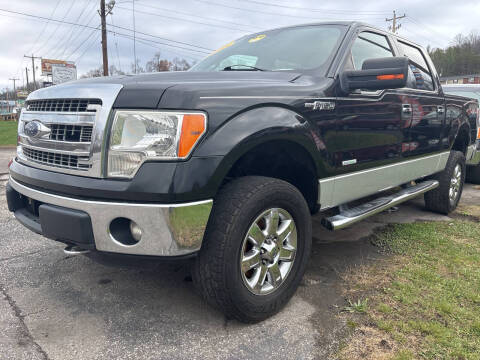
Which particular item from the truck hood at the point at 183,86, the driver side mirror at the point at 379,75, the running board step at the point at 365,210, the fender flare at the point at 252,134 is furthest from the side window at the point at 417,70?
the truck hood at the point at 183,86

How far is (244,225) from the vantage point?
6.61 feet

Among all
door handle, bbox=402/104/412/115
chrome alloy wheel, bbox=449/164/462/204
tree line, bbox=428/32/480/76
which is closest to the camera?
door handle, bbox=402/104/412/115

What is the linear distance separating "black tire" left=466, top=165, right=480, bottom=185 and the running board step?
11.6ft

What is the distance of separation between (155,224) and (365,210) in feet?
6.14

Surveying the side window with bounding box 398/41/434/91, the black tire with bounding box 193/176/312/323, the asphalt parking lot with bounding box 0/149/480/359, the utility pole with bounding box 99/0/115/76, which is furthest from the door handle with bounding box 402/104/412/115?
the utility pole with bounding box 99/0/115/76

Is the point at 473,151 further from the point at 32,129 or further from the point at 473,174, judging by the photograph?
the point at 32,129

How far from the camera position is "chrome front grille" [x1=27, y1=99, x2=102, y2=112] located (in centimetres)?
198

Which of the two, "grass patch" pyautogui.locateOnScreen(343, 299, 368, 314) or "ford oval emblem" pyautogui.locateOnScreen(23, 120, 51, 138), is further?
"grass patch" pyautogui.locateOnScreen(343, 299, 368, 314)

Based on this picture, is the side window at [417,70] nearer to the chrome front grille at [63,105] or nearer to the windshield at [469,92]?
the chrome front grille at [63,105]

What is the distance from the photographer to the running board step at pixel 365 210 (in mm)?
2728

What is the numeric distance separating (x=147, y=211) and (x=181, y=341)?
2.59 ft

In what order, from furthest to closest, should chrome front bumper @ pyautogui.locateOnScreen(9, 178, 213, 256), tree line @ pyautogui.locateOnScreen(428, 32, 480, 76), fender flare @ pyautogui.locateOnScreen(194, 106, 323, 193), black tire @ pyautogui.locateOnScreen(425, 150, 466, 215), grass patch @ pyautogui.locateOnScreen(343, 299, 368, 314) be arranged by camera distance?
1. tree line @ pyautogui.locateOnScreen(428, 32, 480, 76)
2. black tire @ pyautogui.locateOnScreen(425, 150, 466, 215)
3. grass patch @ pyautogui.locateOnScreen(343, 299, 368, 314)
4. fender flare @ pyautogui.locateOnScreen(194, 106, 323, 193)
5. chrome front bumper @ pyautogui.locateOnScreen(9, 178, 213, 256)

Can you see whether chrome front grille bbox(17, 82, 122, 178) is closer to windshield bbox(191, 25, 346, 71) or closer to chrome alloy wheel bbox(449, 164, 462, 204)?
windshield bbox(191, 25, 346, 71)

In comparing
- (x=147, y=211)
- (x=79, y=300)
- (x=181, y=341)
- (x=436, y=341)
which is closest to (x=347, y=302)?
(x=436, y=341)
